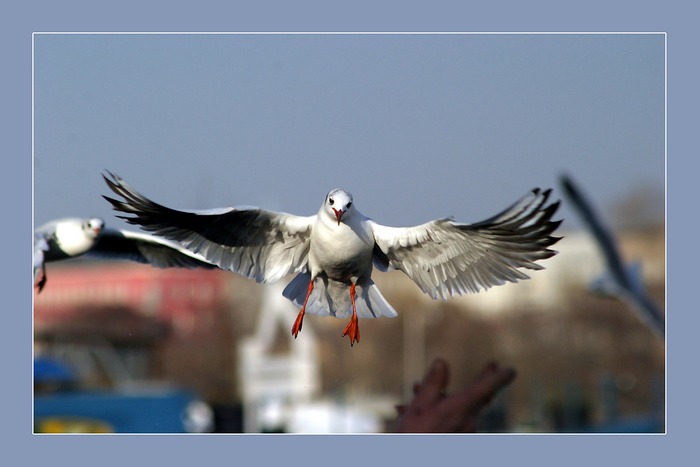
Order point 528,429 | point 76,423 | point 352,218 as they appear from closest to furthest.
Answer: point 352,218 → point 76,423 → point 528,429

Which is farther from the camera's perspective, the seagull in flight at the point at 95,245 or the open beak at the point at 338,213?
the seagull in flight at the point at 95,245

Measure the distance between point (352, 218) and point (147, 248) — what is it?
5.80 ft

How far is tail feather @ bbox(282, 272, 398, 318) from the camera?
5672 mm

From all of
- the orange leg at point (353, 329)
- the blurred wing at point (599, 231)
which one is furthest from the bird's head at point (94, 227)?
the blurred wing at point (599, 231)

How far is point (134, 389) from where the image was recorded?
3272 centimetres

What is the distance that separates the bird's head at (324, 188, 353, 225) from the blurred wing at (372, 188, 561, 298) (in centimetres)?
30

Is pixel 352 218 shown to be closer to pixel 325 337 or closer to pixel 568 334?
pixel 568 334

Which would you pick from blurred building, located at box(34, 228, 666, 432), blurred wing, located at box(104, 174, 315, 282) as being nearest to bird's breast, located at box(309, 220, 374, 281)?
blurred wing, located at box(104, 174, 315, 282)

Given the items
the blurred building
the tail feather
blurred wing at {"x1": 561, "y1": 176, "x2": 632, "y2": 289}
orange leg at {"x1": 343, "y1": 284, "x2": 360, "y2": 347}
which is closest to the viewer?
orange leg at {"x1": 343, "y1": 284, "x2": 360, "y2": 347}

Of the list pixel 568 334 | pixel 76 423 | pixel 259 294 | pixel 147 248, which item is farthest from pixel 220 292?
pixel 147 248

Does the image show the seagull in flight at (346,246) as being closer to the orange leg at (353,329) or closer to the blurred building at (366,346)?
the orange leg at (353,329)

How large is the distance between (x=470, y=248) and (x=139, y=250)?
79.2 inches

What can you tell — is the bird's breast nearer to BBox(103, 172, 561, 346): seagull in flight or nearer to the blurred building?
BBox(103, 172, 561, 346): seagull in flight

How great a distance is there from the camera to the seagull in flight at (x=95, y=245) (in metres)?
6.80
